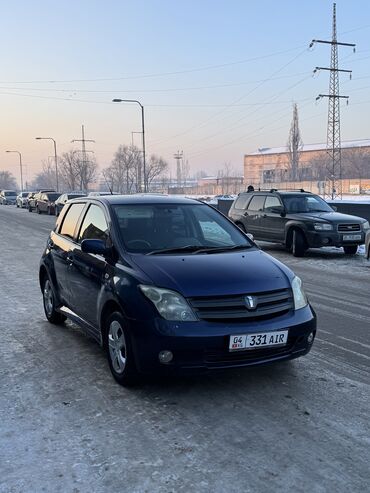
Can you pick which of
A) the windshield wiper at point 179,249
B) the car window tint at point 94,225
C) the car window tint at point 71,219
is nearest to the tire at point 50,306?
the car window tint at point 71,219

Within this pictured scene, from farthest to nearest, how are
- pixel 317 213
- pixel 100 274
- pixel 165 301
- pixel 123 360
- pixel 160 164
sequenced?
pixel 160 164 < pixel 317 213 < pixel 100 274 < pixel 123 360 < pixel 165 301

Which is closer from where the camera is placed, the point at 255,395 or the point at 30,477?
the point at 30,477

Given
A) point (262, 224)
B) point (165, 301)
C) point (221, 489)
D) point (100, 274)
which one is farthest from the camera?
point (262, 224)

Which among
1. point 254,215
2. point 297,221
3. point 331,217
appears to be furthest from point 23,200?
point 331,217

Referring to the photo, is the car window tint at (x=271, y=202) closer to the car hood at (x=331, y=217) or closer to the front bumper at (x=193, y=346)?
the car hood at (x=331, y=217)

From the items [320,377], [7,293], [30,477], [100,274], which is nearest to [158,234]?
[100,274]

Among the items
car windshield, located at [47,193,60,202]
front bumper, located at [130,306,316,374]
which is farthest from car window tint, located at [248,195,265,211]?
car windshield, located at [47,193,60,202]

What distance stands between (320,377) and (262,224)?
10261mm

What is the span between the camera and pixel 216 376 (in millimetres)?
4688

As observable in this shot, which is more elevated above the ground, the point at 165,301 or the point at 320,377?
the point at 165,301

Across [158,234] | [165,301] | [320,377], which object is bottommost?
[320,377]

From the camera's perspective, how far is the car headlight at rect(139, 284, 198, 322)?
13.2ft

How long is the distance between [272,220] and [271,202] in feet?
1.90

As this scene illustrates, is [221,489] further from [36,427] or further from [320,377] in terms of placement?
[320,377]
